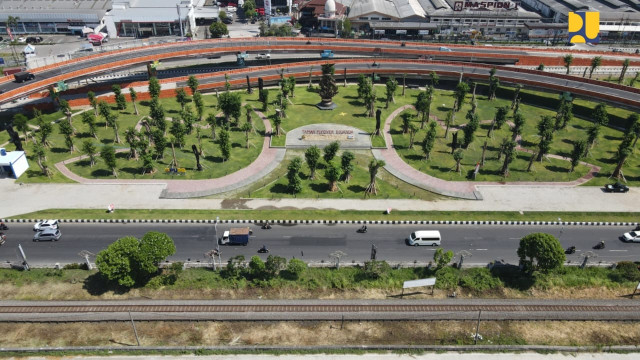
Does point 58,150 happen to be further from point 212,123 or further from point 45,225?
point 212,123

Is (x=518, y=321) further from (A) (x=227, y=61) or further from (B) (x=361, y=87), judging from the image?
(A) (x=227, y=61)

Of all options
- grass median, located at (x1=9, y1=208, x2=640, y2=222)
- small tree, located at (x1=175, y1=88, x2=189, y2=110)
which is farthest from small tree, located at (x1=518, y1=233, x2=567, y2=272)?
small tree, located at (x1=175, y1=88, x2=189, y2=110)

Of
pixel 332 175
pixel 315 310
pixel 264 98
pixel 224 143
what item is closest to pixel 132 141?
pixel 224 143

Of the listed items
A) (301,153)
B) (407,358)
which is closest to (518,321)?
(407,358)

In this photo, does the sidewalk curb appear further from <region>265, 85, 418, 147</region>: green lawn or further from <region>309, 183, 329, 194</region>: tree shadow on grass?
<region>265, 85, 418, 147</region>: green lawn

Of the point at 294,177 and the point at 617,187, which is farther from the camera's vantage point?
the point at 617,187

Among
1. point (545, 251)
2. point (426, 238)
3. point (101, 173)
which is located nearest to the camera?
point (545, 251)

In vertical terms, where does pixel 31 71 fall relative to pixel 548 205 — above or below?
above
